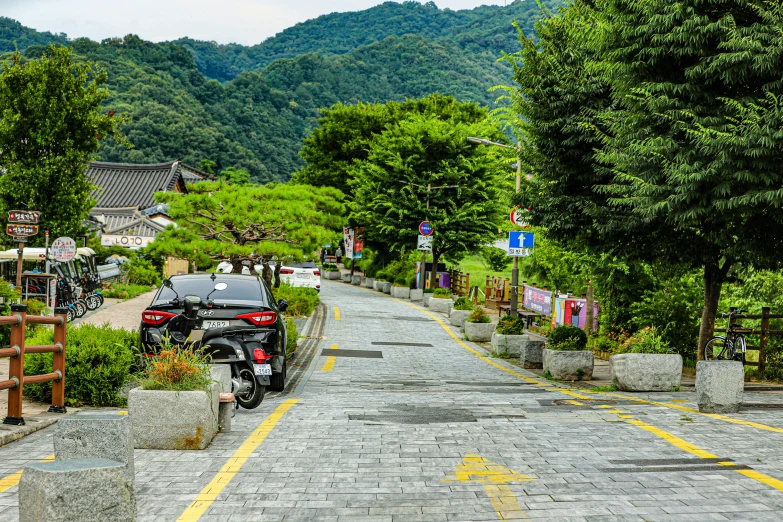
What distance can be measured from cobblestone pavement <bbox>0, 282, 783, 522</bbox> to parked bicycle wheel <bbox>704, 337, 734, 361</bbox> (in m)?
1.73

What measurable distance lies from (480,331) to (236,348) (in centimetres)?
1436

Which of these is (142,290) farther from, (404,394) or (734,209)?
(734,209)

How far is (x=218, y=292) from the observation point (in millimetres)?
11625

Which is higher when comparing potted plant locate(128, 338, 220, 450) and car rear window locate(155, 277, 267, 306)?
car rear window locate(155, 277, 267, 306)

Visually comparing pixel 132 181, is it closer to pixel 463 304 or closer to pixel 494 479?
pixel 463 304

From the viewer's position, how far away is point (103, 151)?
7144 centimetres

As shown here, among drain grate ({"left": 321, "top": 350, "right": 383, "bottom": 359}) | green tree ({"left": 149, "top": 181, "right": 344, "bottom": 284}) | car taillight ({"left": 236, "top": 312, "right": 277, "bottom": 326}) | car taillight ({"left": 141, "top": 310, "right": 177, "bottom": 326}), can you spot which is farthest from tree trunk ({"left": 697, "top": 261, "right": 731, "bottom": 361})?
green tree ({"left": 149, "top": 181, "right": 344, "bottom": 284})

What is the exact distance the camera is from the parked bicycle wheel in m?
14.3

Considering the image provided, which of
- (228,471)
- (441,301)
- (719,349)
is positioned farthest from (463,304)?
(228,471)

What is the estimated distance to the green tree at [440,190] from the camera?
4347 cm

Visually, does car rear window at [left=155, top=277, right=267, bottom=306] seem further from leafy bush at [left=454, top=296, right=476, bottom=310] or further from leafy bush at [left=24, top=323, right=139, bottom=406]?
leafy bush at [left=454, top=296, right=476, bottom=310]

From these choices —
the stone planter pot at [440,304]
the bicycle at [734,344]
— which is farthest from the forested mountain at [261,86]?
the bicycle at [734,344]

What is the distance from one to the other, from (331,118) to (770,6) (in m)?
52.1

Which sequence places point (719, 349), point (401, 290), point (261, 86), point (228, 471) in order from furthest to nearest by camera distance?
point (261, 86) < point (401, 290) < point (719, 349) < point (228, 471)
